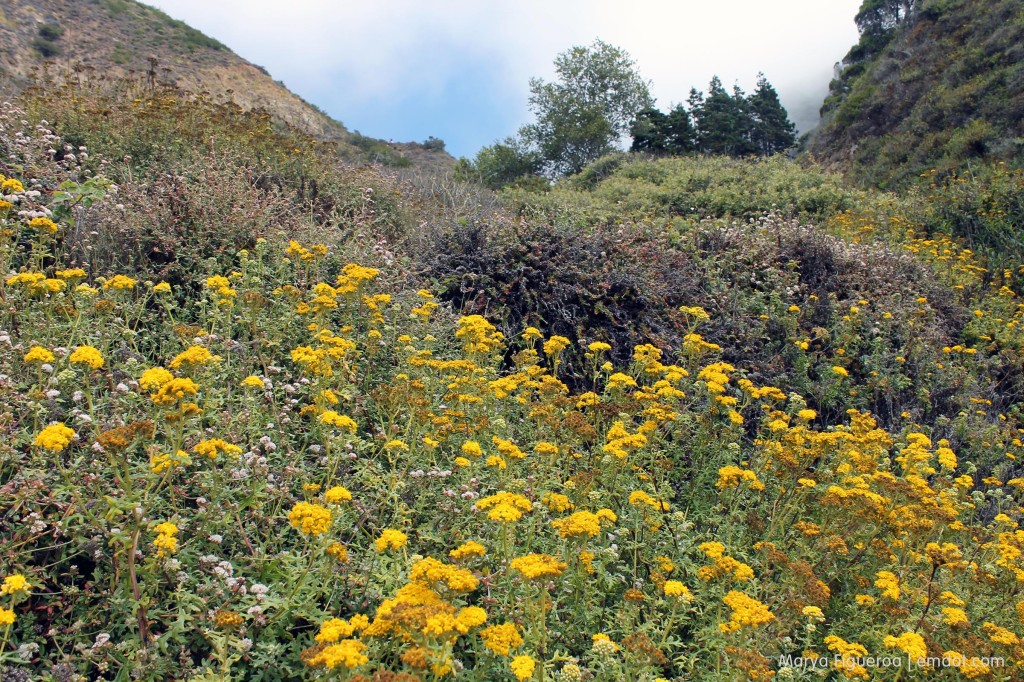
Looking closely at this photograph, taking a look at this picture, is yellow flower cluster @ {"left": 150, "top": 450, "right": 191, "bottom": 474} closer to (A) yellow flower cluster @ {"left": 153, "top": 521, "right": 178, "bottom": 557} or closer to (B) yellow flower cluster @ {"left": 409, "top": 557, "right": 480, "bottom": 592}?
(A) yellow flower cluster @ {"left": 153, "top": 521, "right": 178, "bottom": 557}

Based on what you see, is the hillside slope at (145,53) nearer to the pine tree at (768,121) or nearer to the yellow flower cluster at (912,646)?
the pine tree at (768,121)

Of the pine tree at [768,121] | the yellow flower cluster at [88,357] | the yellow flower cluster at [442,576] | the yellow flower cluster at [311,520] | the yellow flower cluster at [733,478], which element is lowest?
the yellow flower cluster at [442,576]

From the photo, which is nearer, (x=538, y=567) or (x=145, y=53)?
(x=538, y=567)

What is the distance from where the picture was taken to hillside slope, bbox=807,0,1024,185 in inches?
672

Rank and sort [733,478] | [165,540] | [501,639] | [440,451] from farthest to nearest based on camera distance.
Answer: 1. [440,451]
2. [733,478]
3. [165,540]
4. [501,639]

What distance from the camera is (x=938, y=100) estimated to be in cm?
2023

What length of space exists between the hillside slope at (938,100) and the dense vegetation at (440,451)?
12965 millimetres

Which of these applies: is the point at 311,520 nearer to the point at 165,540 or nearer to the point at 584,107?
the point at 165,540

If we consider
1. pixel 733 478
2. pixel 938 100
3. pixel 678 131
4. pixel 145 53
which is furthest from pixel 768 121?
pixel 733 478

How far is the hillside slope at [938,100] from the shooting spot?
672 inches

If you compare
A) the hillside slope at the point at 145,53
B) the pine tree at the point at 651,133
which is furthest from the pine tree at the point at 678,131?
the hillside slope at the point at 145,53

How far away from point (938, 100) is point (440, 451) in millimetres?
23207

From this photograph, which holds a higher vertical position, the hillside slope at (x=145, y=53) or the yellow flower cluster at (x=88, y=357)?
the hillside slope at (x=145, y=53)

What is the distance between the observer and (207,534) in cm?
251
